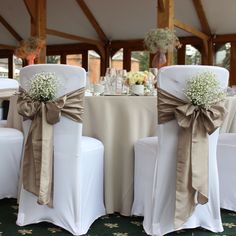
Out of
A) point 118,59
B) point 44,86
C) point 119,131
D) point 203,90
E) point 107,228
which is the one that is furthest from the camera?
point 118,59

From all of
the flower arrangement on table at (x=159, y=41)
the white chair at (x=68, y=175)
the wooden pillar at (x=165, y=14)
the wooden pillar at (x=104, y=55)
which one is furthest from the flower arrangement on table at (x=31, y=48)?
the white chair at (x=68, y=175)

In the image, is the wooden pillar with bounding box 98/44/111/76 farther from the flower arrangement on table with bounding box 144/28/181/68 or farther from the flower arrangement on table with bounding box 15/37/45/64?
the flower arrangement on table with bounding box 144/28/181/68

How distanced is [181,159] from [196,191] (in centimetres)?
21

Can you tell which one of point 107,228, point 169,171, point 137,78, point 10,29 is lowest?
point 107,228

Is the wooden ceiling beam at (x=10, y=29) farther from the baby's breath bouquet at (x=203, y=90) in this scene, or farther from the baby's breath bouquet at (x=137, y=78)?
the baby's breath bouquet at (x=203, y=90)

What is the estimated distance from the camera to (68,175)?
2406 mm

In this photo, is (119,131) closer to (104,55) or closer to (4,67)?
(104,55)

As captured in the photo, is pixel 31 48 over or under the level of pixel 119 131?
over

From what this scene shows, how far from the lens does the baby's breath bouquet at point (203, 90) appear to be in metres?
2.20

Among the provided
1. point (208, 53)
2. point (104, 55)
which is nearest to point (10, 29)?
point (104, 55)

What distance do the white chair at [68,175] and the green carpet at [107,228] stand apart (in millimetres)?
50

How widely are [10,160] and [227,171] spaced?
1684 millimetres

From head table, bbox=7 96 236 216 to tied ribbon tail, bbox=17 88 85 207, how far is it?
355 mm

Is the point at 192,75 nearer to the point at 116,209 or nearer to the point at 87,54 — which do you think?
the point at 116,209
